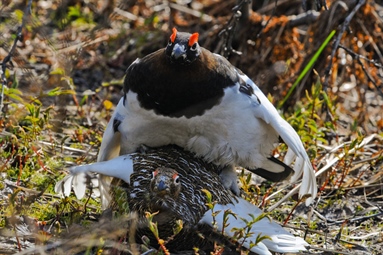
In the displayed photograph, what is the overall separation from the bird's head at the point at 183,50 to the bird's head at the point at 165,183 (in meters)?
0.63

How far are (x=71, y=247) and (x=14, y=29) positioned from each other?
4.20 meters

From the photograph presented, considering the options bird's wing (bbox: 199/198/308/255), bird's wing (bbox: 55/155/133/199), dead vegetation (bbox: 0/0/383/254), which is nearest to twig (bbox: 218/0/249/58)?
dead vegetation (bbox: 0/0/383/254)

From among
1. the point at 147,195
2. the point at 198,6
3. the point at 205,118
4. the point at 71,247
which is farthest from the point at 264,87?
the point at 71,247

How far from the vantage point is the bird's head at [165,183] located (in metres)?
3.83

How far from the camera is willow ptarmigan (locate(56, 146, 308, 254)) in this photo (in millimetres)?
3797

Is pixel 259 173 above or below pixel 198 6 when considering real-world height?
below

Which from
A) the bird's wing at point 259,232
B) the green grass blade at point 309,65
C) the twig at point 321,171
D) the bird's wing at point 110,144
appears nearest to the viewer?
the bird's wing at point 259,232

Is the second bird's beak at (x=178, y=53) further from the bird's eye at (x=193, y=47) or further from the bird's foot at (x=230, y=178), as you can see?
the bird's foot at (x=230, y=178)

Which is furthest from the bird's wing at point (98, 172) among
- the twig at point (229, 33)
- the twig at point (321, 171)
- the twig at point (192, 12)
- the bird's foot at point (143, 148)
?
the twig at point (192, 12)

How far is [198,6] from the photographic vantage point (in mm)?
7441

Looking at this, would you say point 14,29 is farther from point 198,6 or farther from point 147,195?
point 147,195

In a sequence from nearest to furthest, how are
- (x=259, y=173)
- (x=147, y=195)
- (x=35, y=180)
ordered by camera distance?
(x=147, y=195)
(x=35, y=180)
(x=259, y=173)

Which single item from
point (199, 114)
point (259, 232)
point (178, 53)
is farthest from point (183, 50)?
point (259, 232)

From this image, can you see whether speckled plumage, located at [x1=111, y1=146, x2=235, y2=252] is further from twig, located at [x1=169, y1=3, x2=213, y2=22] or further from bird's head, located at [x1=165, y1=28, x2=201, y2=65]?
twig, located at [x1=169, y1=3, x2=213, y2=22]
